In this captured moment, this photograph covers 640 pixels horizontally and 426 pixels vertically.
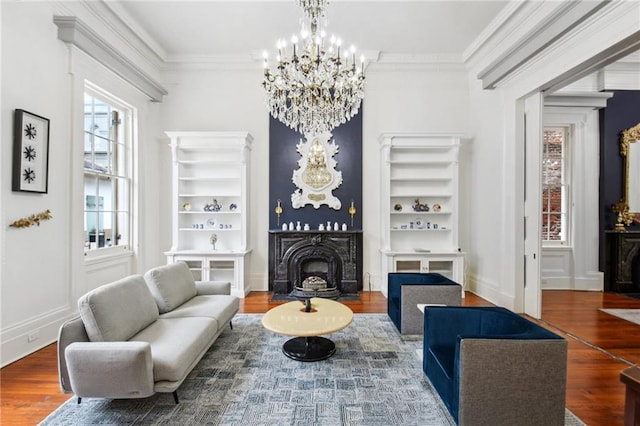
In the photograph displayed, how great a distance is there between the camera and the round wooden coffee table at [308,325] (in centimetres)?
285

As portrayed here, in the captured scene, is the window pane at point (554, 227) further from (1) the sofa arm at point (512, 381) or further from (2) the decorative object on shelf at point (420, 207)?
(1) the sofa arm at point (512, 381)

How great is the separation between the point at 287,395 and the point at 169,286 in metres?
1.78

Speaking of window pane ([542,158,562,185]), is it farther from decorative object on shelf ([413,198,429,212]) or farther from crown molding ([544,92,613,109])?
decorative object on shelf ([413,198,429,212])

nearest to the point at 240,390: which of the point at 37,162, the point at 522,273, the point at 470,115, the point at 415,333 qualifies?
the point at 415,333

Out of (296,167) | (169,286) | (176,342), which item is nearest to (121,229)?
(169,286)

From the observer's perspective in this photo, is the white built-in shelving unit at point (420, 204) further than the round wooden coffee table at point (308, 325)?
Yes

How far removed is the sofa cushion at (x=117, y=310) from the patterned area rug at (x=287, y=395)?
20.8 inches

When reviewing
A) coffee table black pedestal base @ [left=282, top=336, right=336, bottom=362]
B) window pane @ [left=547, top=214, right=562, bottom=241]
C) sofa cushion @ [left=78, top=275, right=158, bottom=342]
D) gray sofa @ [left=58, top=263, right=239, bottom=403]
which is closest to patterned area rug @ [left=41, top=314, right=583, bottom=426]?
coffee table black pedestal base @ [left=282, top=336, right=336, bottom=362]

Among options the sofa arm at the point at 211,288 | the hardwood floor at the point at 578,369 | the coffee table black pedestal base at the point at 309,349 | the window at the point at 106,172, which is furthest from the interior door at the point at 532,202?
the window at the point at 106,172

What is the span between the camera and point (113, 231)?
5.02 m

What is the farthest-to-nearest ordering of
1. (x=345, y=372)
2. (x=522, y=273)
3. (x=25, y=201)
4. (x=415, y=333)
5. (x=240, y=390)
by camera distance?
(x=522, y=273) → (x=415, y=333) → (x=25, y=201) → (x=345, y=372) → (x=240, y=390)

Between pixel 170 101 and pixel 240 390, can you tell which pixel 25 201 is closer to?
pixel 240 390

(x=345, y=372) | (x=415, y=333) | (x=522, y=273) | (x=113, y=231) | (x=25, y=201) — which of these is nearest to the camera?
(x=345, y=372)

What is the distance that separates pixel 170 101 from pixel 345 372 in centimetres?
551
